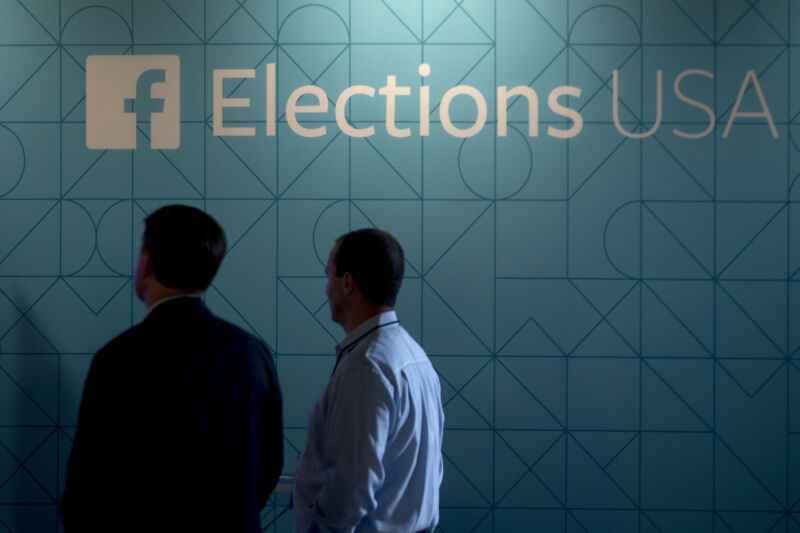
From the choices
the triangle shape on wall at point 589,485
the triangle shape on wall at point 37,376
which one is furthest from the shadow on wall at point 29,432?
the triangle shape on wall at point 589,485

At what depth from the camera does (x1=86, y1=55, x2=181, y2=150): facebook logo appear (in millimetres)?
2230

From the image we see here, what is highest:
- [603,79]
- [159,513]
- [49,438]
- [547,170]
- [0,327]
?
[603,79]

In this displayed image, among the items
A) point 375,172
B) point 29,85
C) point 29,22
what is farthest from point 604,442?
point 29,22

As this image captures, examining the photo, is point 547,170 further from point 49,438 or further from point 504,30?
point 49,438

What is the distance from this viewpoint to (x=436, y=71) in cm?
222

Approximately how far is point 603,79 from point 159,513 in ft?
6.28

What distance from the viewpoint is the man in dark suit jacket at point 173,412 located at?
43.6 inches

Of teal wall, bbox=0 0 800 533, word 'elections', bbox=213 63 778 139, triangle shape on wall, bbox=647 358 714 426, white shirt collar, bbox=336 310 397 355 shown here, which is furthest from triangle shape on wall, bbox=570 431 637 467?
white shirt collar, bbox=336 310 397 355

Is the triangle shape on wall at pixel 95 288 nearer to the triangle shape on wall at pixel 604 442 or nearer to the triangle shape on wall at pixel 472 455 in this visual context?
the triangle shape on wall at pixel 472 455

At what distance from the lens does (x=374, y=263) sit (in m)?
1.37

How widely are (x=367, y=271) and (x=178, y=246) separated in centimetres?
39

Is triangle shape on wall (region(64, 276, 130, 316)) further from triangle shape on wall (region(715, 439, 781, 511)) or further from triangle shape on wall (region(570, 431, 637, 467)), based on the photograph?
triangle shape on wall (region(715, 439, 781, 511))

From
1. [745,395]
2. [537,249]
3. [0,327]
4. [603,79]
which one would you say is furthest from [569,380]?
[0,327]

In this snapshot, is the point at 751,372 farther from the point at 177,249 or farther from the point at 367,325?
the point at 177,249
